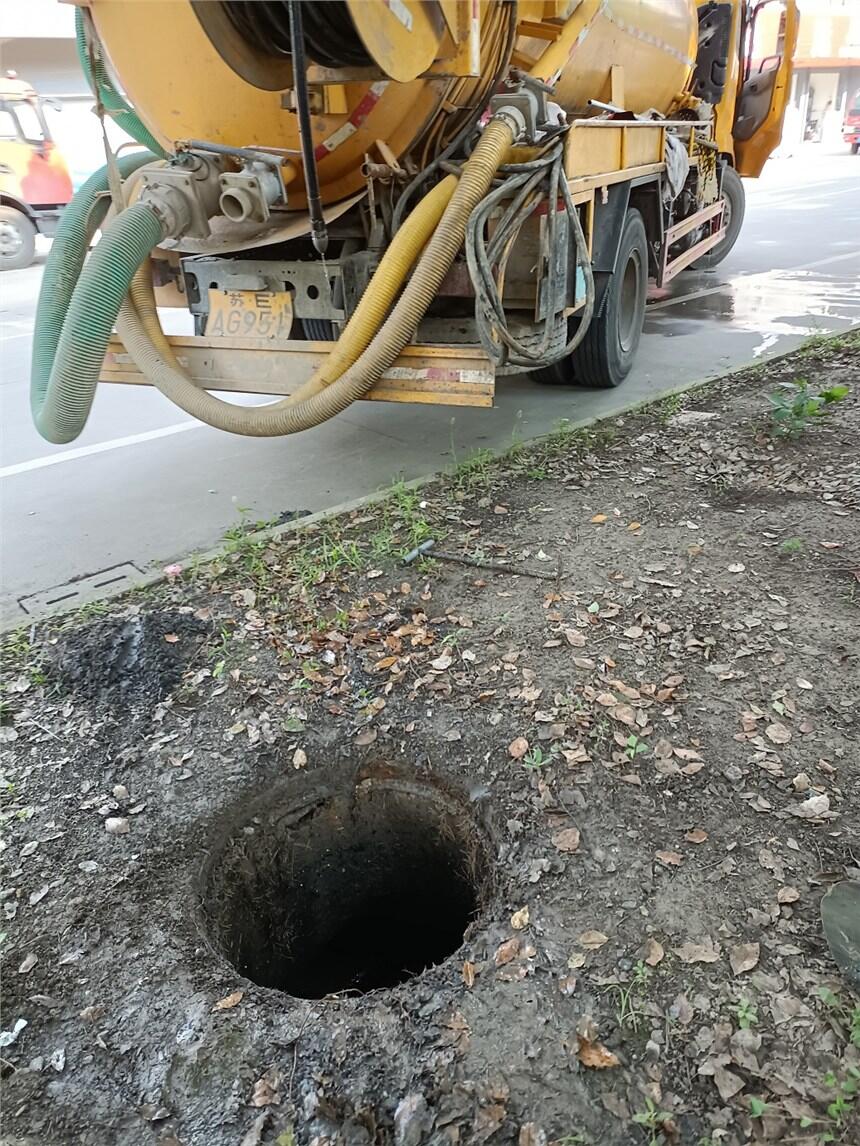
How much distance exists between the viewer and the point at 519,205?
4.17 metres

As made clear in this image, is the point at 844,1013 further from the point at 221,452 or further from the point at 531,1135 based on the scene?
the point at 221,452

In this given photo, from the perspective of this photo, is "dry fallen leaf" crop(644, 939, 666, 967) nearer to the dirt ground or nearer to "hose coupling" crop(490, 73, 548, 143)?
the dirt ground

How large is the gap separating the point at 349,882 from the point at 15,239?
13.8m

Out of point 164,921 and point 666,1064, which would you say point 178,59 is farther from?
point 666,1064

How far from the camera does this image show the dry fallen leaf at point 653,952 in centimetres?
218

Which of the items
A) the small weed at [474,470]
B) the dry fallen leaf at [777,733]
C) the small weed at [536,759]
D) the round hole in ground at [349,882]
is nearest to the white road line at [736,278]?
the small weed at [474,470]

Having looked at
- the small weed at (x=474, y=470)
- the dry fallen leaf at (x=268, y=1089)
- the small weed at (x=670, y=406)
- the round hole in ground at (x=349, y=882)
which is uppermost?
the small weed at (x=474, y=470)

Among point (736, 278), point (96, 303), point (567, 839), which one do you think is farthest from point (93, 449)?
point (736, 278)

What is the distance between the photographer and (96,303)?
12.4 feet

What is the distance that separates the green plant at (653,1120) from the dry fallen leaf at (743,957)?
43 cm

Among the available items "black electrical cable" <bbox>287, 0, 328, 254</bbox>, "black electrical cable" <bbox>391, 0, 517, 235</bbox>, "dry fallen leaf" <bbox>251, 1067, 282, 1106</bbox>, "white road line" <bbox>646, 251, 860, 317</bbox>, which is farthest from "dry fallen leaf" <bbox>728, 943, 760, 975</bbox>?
"white road line" <bbox>646, 251, 860, 317</bbox>

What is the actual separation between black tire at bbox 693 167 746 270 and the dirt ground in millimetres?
7085

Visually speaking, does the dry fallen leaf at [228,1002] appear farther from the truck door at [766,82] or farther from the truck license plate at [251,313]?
the truck door at [766,82]

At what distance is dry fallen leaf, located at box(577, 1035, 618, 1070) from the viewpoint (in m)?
1.95
